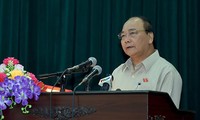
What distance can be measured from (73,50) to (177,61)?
3.08 ft

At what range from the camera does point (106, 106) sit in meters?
1.85

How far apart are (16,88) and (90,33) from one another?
166cm

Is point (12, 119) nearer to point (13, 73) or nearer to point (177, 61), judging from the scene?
point (13, 73)

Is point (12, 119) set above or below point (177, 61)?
below

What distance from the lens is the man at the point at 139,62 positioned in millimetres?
2709

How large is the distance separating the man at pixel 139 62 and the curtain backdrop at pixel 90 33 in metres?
0.42

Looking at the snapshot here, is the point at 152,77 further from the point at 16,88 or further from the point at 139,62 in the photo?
the point at 16,88

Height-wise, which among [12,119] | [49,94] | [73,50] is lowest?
[12,119]

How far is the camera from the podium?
1755mm

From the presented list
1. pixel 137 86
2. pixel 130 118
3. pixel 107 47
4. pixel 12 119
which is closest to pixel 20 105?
pixel 12 119

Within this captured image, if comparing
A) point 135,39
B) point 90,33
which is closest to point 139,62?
point 135,39

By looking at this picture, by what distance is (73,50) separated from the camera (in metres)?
3.64

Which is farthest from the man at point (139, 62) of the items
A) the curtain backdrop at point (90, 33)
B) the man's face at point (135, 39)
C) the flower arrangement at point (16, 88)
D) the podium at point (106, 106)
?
the flower arrangement at point (16, 88)

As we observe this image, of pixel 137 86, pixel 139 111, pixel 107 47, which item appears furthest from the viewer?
pixel 107 47
